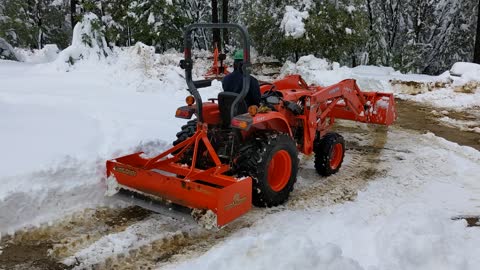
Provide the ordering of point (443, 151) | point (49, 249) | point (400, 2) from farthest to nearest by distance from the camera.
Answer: point (400, 2) < point (443, 151) < point (49, 249)

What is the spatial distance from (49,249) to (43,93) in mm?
6045

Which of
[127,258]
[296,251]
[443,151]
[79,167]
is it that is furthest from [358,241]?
[443,151]

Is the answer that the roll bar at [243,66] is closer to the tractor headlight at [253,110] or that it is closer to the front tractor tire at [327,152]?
the tractor headlight at [253,110]

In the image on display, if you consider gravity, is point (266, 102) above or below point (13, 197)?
above

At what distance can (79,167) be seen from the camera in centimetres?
584

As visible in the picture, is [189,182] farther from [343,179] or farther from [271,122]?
[343,179]

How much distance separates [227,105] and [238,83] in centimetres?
29

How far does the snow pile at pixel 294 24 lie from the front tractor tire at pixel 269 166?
14229mm

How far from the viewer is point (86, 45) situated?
1483cm

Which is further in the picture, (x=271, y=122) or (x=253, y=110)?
(x=271, y=122)

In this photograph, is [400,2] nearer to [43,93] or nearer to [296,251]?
[43,93]

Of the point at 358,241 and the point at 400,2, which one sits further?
the point at 400,2

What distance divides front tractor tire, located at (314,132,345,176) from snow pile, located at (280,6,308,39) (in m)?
13.0

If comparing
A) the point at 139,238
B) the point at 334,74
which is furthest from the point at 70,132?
the point at 334,74
